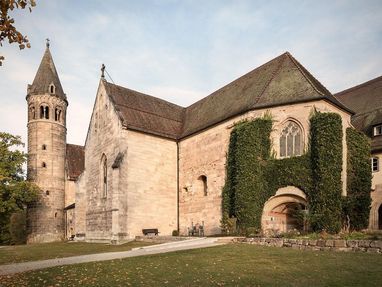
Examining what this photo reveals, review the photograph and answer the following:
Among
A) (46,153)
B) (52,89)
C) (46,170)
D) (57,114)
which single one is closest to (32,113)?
(57,114)

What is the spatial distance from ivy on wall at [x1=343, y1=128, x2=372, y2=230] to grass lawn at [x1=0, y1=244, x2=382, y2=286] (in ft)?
31.2

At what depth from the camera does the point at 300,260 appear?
11289mm

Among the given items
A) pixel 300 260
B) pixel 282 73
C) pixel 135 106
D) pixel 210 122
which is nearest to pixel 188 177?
pixel 210 122

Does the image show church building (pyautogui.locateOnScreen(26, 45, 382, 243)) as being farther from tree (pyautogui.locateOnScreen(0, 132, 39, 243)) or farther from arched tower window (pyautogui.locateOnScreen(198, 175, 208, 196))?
tree (pyautogui.locateOnScreen(0, 132, 39, 243))

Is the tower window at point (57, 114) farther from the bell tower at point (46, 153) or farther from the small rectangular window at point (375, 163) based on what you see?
the small rectangular window at point (375, 163)

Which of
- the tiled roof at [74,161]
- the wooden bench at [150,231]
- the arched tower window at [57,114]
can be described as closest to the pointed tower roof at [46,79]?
the arched tower window at [57,114]

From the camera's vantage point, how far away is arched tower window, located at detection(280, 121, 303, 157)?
68.4 ft

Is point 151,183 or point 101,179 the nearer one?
point 151,183

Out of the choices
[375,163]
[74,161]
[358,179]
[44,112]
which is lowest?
[358,179]

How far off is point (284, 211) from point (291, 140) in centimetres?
442

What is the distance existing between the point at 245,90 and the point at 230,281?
18.5 meters

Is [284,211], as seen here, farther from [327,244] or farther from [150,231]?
[150,231]

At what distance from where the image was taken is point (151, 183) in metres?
26.0

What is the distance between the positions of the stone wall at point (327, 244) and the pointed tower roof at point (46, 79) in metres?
32.4
